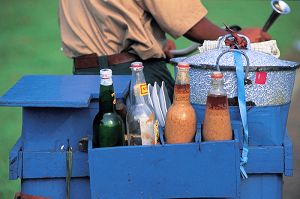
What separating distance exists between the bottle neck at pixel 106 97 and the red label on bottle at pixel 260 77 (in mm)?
617

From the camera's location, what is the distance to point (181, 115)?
9.13ft

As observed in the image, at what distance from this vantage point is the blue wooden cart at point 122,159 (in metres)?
2.74

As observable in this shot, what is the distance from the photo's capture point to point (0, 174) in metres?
5.68

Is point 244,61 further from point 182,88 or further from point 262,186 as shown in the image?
point 262,186

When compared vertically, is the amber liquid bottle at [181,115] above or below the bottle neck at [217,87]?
below

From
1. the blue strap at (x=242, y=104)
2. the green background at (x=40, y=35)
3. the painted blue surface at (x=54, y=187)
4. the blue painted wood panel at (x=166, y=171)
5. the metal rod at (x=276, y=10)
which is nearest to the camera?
the blue painted wood panel at (x=166, y=171)

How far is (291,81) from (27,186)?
1255 mm

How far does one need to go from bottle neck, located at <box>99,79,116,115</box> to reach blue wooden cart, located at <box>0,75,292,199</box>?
66 millimetres

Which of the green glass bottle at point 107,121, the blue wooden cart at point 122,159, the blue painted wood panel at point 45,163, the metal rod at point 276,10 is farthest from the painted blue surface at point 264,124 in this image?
the metal rod at point 276,10

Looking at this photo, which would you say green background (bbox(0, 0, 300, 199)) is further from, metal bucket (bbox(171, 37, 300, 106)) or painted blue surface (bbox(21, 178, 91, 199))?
metal bucket (bbox(171, 37, 300, 106))

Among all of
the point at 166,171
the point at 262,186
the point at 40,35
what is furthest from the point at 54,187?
the point at 40,35

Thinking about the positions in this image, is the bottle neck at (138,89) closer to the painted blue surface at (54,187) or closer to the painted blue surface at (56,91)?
the painted blue surface at (56,91)

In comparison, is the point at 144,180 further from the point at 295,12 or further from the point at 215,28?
the point at 295,12

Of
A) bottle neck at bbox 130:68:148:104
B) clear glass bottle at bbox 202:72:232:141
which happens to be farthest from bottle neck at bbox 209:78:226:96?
bottle neck at bbox 130:68:148:104
